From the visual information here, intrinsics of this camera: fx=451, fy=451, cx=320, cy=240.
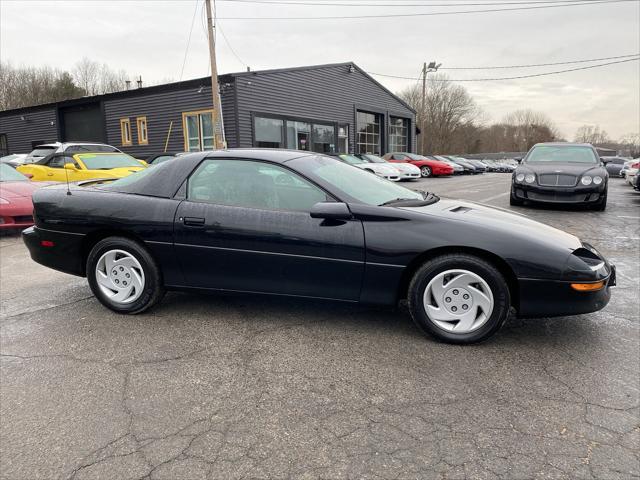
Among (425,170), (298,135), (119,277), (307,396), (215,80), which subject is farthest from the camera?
(425,170)

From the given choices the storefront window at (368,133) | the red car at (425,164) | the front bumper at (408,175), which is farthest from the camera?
the storefront window at (368,133)

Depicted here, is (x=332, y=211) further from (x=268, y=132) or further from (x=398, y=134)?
(x=398, y=134)

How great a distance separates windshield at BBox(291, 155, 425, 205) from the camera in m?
3.33

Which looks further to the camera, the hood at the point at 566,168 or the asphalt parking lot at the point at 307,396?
the hood at the point at 566,168

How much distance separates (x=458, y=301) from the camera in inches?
120

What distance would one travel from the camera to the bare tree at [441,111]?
54656mm

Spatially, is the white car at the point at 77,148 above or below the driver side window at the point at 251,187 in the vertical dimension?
above

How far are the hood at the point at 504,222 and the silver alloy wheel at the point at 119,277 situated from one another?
2221 millimetres

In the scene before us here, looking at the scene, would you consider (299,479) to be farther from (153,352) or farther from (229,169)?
(229,169)

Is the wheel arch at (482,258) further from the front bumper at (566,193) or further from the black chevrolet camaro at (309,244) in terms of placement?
the front bumper at (566,193)

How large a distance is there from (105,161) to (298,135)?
1289 cm

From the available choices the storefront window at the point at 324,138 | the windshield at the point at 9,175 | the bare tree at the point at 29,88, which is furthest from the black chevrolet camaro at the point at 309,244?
the bare tree at the point at 29,88

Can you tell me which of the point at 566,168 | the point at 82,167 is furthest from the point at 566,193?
the point at 82,167

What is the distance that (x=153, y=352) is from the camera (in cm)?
303
